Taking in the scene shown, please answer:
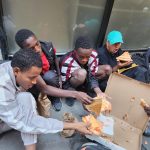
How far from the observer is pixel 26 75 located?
1627mm

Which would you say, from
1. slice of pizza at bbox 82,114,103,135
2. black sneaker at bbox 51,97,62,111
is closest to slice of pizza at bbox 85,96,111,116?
slice of pizza at bbox 82,114,103,135

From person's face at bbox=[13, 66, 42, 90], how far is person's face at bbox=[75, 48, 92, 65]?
651 mm

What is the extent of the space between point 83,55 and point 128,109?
1.92 feet

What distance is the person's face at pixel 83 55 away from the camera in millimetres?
2213

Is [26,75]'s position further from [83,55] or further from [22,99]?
[83,55]

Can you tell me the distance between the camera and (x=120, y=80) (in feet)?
7.00

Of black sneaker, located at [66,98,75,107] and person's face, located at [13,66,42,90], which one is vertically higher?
person's face, located at [13,66,42,90]

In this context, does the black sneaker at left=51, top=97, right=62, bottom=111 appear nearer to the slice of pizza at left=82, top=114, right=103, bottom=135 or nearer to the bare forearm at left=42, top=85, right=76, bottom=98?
the bare forearm at left=42, top=85, right=76, bottom=98

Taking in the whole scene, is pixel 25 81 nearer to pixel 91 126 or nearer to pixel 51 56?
pixel 91 126

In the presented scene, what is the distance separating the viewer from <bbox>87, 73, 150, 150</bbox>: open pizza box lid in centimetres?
207

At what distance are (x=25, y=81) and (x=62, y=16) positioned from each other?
1260 mm

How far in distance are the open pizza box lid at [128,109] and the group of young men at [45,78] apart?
12 centimetres

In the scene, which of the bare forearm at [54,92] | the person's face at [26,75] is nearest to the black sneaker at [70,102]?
the bare forearm at [54,92]

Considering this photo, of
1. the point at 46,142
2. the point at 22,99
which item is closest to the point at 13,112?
the point at 22,99
